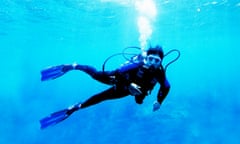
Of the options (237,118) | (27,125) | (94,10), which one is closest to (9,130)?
(27,125)

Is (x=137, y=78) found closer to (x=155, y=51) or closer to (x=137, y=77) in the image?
(x=137, y=77)

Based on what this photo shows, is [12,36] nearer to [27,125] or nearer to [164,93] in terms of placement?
[27,125]

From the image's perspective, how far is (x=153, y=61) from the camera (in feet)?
15.9

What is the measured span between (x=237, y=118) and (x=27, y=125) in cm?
1631

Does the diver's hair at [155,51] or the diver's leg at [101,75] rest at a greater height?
the diver's hair at [155,51]

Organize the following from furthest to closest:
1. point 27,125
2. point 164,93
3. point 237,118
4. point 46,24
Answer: point 46,24, point 27,125, point 237,118, point 164,93

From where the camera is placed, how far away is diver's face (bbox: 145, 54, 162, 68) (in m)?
4.82

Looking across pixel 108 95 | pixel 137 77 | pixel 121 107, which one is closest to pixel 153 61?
pixel 137 77

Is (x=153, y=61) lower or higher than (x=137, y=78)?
higher

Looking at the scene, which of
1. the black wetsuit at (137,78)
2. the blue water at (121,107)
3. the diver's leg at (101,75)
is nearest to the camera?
the black wetsuit at (137,78)

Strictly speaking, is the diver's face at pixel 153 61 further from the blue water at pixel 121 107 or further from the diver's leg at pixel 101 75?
the blue water at pixel 121 107

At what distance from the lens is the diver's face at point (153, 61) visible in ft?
15.8

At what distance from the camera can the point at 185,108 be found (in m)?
22.1

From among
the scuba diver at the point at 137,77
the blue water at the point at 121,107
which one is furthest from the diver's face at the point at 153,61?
the blue water at the point at 121,107
